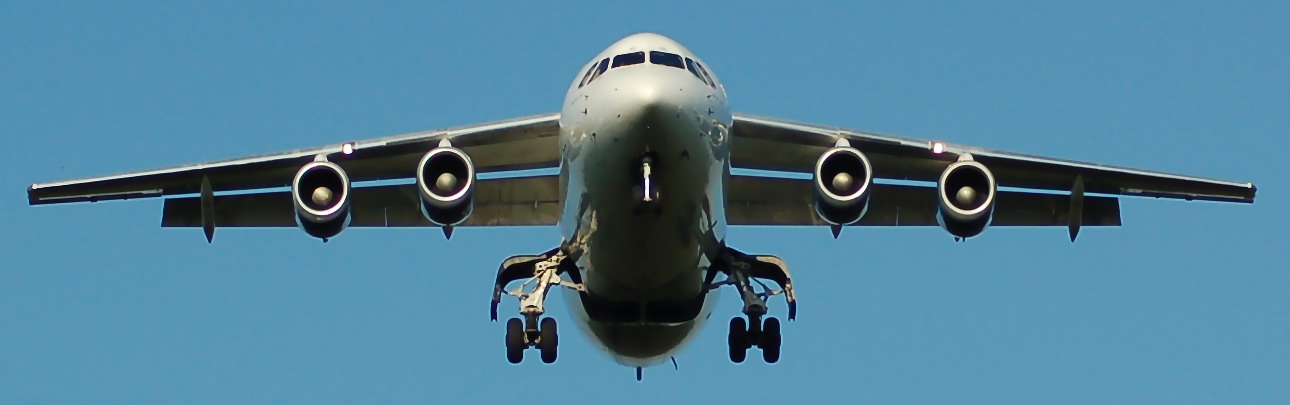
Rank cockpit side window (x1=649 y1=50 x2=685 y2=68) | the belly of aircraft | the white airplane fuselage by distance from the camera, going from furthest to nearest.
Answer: cockpit side window (x1=649 y1=50 x2=685 y2=68), the belly of aircraft, the white airplane fuselage

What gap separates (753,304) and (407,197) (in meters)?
3.93

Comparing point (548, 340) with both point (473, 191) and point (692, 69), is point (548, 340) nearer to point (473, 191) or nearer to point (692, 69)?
point (473, 191)

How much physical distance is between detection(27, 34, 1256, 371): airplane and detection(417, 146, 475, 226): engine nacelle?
19mm

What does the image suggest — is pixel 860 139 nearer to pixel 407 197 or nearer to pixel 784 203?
pixel 784 203

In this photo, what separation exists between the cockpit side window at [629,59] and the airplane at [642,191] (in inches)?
0.8

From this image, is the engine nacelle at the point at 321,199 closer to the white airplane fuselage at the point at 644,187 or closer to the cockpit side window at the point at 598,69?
the white airplane fuselage at the point at 644,187

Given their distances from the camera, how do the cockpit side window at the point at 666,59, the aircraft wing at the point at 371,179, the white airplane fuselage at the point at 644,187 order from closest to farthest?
1. the white airplane fuselage at the point at 644,187
2. the cockpit side window at the point at 666,59
3. the aircraft wing at the point at 371,179

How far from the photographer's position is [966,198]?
A: 1864 cm

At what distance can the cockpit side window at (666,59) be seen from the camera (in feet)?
58.5

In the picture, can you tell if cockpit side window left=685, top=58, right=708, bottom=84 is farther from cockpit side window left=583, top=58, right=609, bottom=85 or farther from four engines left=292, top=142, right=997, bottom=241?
four engines left=292, top=142, right=997, bottom=241

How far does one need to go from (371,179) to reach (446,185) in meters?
2.38

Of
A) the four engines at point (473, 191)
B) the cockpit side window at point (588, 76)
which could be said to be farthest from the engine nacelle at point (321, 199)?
the cockpit side window at point (588, 76)

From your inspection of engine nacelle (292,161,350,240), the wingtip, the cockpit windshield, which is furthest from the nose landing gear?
the wingtip

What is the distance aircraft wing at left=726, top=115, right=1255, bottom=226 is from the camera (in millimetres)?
19484
